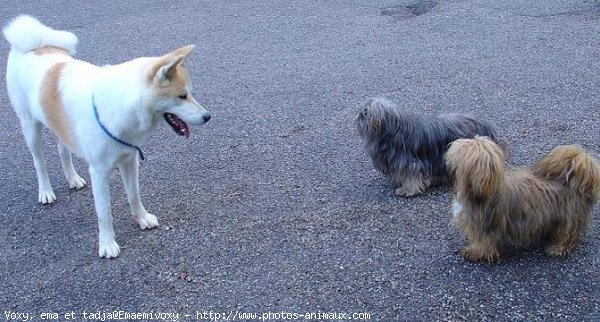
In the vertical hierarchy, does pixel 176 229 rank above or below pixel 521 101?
below

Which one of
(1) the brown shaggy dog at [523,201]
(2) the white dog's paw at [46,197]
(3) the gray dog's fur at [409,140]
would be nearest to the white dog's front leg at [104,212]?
(2) the white dog's paw at [46,197]

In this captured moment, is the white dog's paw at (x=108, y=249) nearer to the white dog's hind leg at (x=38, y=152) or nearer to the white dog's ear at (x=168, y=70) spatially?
the white dog's hind leg at (x=38, y=152)

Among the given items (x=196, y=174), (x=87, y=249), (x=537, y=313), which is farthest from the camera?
(x=196, y=174)

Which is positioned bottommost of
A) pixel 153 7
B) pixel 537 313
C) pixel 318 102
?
pixel 153 7

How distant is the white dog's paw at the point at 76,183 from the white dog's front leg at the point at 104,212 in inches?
36.8

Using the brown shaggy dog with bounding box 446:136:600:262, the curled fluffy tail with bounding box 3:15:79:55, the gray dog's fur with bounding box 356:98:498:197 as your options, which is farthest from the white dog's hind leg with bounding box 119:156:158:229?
the brown shaggy dog with bounding box 446:136:600:262

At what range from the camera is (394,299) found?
3215mm

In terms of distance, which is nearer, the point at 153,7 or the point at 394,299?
the point at 394,299

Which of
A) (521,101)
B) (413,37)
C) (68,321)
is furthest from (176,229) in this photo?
(413,37)

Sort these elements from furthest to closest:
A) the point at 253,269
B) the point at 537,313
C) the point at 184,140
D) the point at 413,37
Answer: the point at 413,37
the point at 184,140
the point at 253,269
the point at 537,313

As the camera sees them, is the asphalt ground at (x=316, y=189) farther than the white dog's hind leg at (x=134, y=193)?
No

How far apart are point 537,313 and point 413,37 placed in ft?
16.7

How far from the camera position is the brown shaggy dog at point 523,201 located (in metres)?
3.13

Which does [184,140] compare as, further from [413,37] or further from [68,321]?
[413,37]
